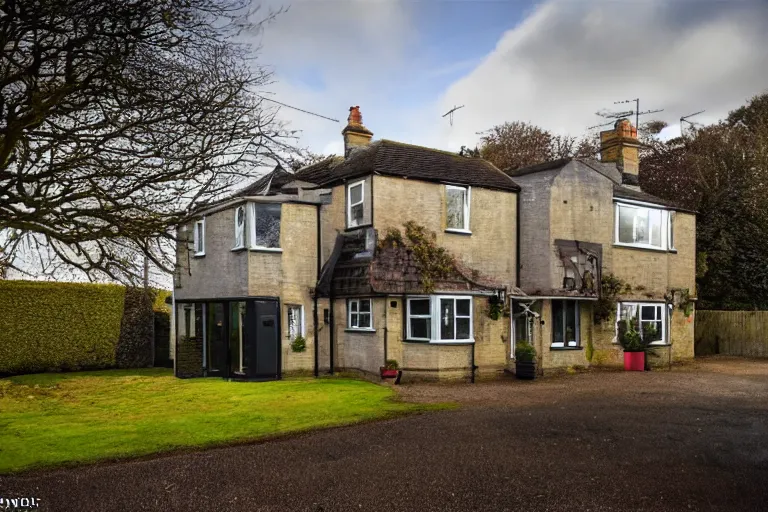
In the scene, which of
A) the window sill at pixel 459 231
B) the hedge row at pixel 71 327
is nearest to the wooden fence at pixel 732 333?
the window sill at pixel 459 231

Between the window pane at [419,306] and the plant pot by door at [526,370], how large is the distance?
366 cm

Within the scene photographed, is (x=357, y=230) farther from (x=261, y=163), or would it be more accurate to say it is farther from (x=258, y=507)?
(x=258, y=507)

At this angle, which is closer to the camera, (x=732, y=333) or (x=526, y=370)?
(x=526, y=370)

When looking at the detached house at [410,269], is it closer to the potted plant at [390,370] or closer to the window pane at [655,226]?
the potted plant at [390,370]

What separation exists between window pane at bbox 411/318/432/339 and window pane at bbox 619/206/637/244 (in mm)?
8816

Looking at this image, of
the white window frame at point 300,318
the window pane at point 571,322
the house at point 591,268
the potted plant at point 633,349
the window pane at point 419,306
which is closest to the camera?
the window pane at point 419,306

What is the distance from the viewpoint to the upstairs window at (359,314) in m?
20.1

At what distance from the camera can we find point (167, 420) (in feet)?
42.9

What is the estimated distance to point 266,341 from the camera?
65.5 ft

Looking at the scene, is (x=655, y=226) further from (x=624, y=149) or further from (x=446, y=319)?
(x=446, y=319)

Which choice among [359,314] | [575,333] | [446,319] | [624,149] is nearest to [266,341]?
[359,314]

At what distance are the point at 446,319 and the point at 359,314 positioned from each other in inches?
113

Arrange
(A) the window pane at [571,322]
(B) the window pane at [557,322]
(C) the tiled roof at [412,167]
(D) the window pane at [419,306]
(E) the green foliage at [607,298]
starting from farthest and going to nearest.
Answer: (E) the green foliage at [607,298]
(A) the window pane at [571,322]
(B) the window pane at [557,322]
(C) the tiled roof at [412,167]
(D) the window pane at [419,306]

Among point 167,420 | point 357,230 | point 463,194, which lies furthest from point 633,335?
point 167,420
